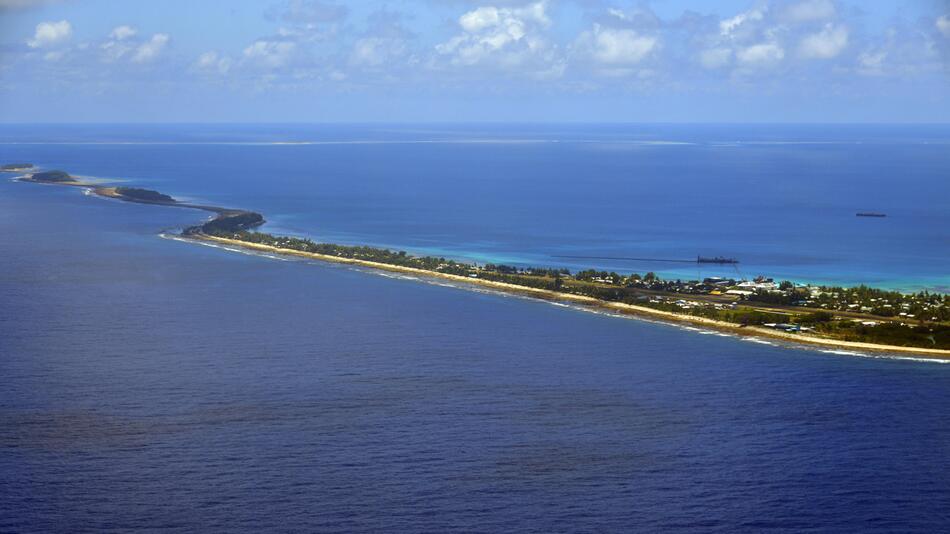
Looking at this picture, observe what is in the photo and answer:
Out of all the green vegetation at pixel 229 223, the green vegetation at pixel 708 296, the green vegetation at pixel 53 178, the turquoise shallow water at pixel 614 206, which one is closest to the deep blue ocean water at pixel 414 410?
the turquoise shallow water at pixel 614 206

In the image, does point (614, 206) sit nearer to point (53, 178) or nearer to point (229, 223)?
point (229, 223)

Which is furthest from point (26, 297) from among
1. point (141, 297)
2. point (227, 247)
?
point (227, 247)

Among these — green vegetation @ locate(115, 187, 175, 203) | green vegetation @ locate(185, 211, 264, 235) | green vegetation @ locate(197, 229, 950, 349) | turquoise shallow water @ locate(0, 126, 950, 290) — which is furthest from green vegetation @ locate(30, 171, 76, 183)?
green vegetation @ locate(197, 229, 950, 349)

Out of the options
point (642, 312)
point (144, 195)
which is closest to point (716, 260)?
point (642, 312)

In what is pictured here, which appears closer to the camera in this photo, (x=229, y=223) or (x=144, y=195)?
(x=229, y=223)

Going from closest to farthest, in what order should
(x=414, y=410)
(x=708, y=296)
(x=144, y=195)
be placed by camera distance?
(x=414, y=410) → (x=708, y=296) → (x=144, y=195)

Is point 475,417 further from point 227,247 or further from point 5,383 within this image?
point 227,247

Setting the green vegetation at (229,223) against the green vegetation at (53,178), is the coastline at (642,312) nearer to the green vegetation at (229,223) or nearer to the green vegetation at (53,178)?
the green vegetation at (229,223)

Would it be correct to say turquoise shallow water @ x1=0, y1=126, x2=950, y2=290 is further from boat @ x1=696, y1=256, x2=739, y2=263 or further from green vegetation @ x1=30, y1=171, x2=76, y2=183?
green vegetation @ x1=30, y1=171, x2=76, y2=183

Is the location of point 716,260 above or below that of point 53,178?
below
